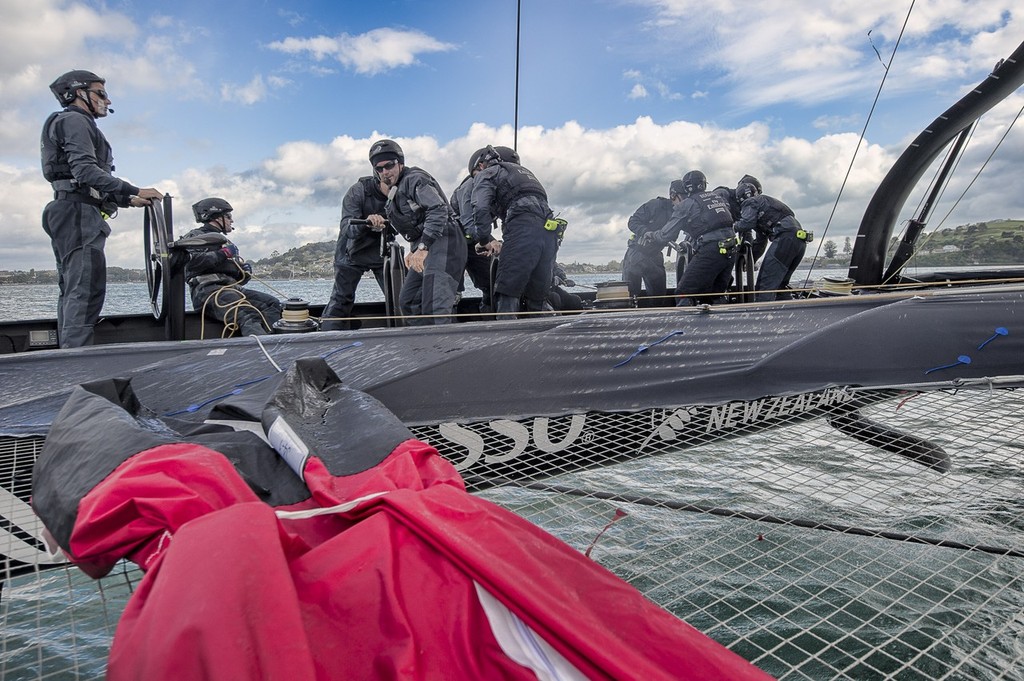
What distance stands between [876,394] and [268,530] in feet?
8.49

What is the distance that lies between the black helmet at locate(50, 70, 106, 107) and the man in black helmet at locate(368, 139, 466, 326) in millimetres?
1768

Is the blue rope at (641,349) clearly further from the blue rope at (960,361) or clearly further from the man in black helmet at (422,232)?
the man in black helmet at (422,232)

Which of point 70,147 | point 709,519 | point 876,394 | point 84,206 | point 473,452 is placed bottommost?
point 709,519

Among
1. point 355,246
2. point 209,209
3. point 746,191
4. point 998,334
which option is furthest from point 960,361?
point 209,209

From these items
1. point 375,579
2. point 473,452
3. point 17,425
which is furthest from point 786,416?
point 17,425

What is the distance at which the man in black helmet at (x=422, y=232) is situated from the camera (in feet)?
14.8

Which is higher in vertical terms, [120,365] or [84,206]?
[84,206]

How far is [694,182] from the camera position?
7004 millimetres

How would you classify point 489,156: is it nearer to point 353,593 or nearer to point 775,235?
point 775,235

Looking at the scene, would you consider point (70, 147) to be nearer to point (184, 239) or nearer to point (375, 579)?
point (184, 239)

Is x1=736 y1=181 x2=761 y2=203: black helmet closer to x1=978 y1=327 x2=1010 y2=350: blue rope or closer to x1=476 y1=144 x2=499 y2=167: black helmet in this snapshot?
x1=476 y1=144 x2=499 y2=167: black helmet

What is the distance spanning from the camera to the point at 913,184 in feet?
18.8

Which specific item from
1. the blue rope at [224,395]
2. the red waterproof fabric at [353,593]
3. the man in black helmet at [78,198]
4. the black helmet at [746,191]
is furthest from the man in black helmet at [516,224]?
the red waterproof fabric at [353,593]

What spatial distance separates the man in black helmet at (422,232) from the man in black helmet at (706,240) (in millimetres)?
2786
